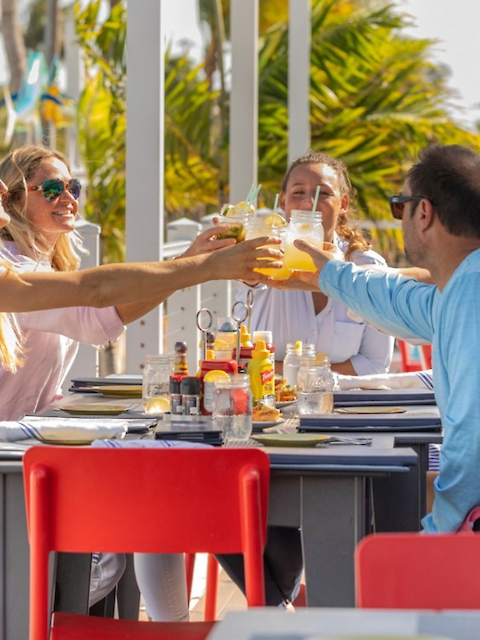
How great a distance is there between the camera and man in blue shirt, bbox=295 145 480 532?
2402 mm

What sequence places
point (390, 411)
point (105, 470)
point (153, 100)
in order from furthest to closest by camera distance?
point (153, 100) < point (390, 411) < point (105, 470)

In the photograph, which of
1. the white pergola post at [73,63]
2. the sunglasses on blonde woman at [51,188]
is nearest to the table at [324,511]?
the sunglasses on blonde woman at [51,188]

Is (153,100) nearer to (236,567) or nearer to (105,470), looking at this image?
(236,567)

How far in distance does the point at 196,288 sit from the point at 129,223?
3.91ft

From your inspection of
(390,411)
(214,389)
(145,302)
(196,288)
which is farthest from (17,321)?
(196,288)

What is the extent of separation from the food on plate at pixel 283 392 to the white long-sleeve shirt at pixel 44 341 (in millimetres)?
494

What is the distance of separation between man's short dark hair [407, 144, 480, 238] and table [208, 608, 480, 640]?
1387 millimetres

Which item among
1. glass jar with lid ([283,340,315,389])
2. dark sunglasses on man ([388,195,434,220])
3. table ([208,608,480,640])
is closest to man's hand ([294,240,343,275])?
glass jar with lid ([283,340,315,389])

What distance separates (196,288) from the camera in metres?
6.02

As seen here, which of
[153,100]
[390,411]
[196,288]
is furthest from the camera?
[196,288]

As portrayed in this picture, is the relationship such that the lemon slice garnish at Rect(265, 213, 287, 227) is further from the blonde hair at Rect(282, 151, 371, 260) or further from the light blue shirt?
the blonde hair at Rect(282, 151, 371, 260)

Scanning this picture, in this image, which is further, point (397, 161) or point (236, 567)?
point (397, 161)

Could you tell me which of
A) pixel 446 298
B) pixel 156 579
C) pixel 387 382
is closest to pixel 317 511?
pixel 446 298

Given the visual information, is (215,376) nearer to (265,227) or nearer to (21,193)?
(265,227)
